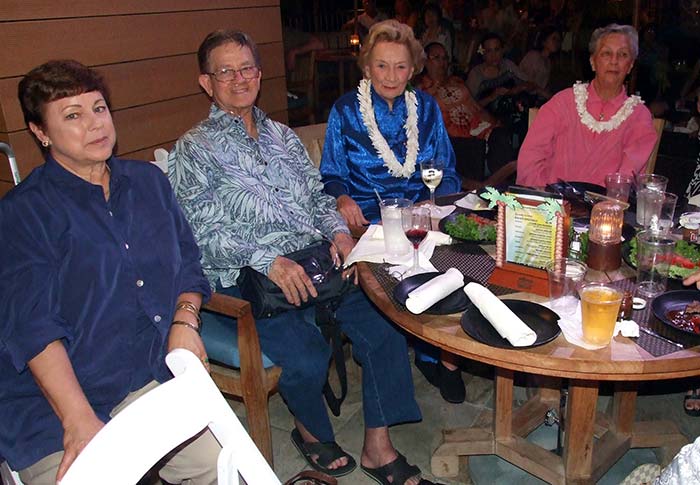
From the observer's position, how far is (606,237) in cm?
179

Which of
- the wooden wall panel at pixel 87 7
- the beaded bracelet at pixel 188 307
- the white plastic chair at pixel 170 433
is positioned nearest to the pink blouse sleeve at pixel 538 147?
the beaded bracelet at pixel 188 307

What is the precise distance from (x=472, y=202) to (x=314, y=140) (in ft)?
3.73

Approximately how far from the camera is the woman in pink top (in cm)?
285

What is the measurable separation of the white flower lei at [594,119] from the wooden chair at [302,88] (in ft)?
10.6

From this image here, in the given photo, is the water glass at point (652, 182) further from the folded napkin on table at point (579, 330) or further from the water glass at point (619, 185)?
the folded napkin on table at point (579, 330)

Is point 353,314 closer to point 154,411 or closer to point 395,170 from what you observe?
point 395,170

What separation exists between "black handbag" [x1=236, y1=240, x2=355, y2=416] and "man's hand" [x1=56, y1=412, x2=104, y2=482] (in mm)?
731

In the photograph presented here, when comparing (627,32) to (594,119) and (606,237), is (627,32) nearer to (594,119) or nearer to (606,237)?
(594,119)

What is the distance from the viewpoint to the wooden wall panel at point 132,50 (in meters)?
2.67

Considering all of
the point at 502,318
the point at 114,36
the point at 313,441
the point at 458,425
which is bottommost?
the point at 458,425

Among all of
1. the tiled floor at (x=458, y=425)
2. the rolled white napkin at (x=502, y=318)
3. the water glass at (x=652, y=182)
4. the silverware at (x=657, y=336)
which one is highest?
the water glass at (x=652, y=182)

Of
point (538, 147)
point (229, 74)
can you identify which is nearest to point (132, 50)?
point (229, 74)

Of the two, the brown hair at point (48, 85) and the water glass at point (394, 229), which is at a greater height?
the brown hair at point (48, 85)

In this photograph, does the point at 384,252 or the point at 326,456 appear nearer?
the point at 384,252
